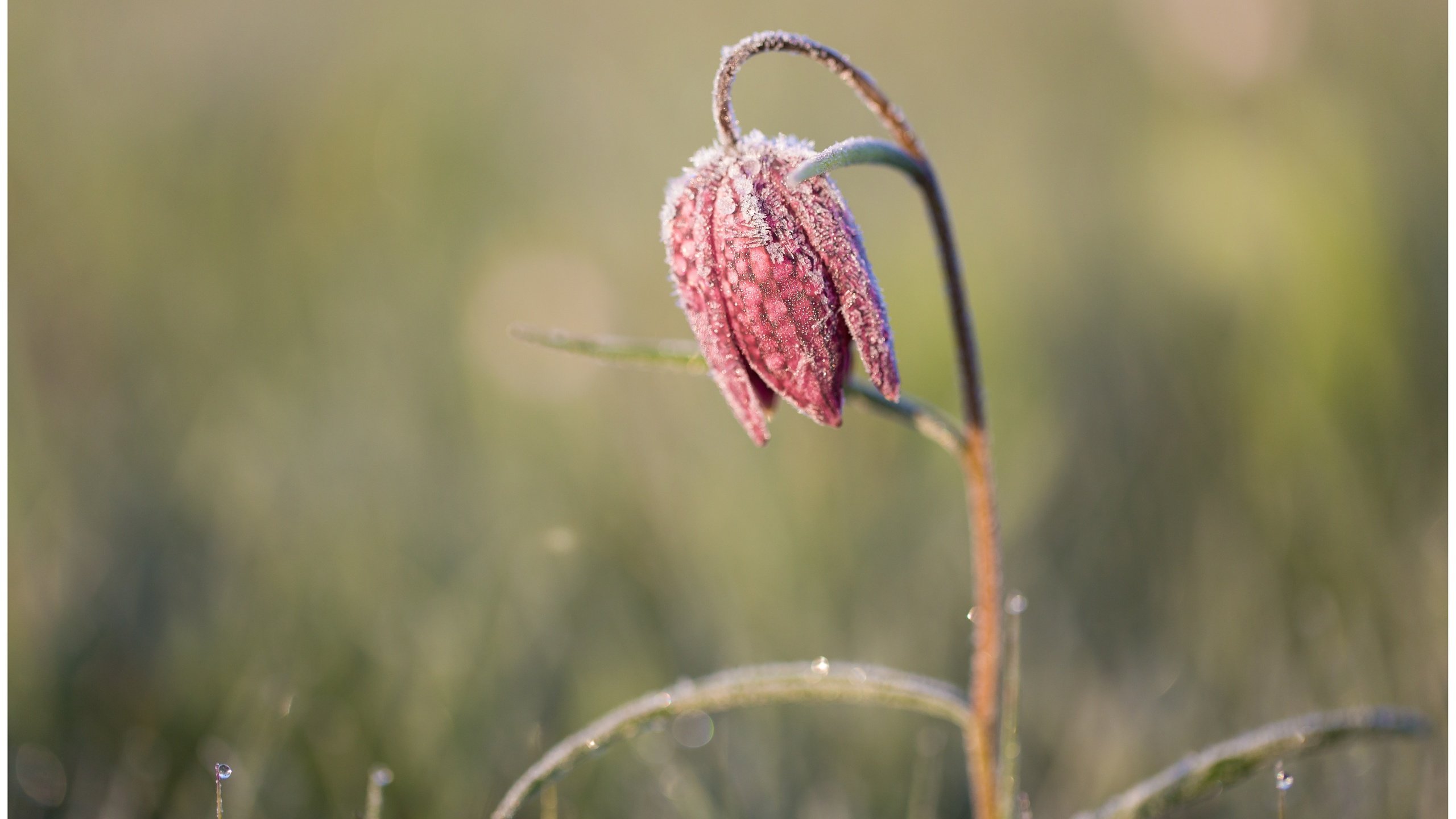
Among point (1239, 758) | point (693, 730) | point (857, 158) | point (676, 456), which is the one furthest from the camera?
point (676, 456)

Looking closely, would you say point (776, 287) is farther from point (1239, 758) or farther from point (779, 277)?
point (1239, 758)

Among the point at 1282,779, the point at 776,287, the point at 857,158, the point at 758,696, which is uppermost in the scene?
the point at 857,158

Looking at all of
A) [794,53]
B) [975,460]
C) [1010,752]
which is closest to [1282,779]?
[1010,752]

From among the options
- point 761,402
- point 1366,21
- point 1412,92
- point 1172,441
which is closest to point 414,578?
point 761,402

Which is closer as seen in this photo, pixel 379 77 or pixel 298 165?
pixel 298 165

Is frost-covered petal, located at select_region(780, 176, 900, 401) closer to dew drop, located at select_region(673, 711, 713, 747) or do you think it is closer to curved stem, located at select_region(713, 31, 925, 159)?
curved stem, located at select_region(713, 31, 925, 159)

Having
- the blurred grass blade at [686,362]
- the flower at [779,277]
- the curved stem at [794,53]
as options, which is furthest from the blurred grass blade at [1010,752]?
the curved stem at [794,53]

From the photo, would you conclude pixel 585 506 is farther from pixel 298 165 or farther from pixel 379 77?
pixel 379 77

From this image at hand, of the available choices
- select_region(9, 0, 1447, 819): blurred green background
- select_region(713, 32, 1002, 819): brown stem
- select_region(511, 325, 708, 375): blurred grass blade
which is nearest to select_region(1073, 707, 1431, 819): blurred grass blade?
select_region(713, 32, 1002, 819): brown stem
